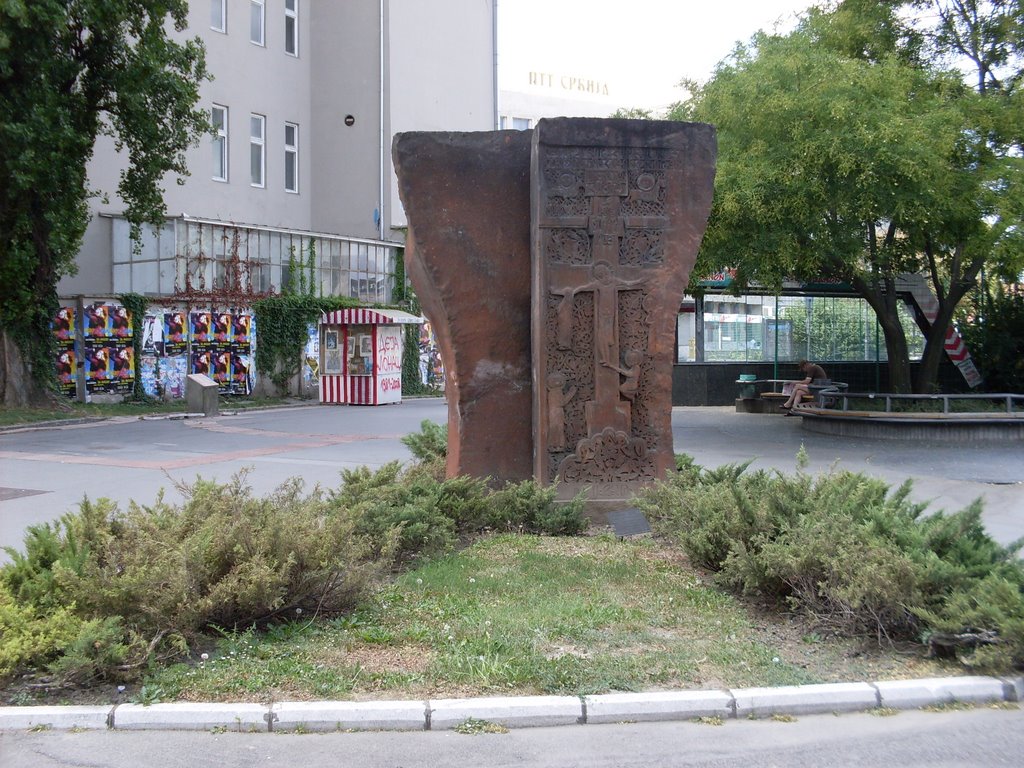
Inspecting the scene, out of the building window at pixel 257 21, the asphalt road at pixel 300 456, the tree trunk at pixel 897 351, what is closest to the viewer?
the asphalt road at pixel 300 456

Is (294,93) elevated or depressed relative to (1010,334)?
elevated

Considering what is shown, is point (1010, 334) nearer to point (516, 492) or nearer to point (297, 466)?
point (297, 466)

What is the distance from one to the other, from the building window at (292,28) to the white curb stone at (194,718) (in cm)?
3345

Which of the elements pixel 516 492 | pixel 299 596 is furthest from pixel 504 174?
pixel 299 596

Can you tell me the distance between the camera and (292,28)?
116ft

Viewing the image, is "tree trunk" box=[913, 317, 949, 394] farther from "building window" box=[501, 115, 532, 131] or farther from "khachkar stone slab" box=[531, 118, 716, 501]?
"building window" box=[501, 115, 532, 131]

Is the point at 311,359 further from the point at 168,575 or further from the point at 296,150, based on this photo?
the point at 168,575

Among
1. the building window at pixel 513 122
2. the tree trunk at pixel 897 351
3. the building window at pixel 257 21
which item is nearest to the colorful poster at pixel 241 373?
the building window at pixel 257 21

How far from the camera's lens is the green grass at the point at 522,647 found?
5.26m

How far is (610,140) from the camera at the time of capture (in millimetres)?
9562

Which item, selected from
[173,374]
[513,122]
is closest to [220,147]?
[173,374]

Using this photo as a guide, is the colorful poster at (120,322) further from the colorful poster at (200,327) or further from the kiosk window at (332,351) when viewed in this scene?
the kiosk window at (332,351)

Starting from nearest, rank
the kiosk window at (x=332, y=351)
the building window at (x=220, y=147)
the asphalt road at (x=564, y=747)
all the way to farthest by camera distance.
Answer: the asphalt road at (x=564, y=747)
the kiosk window at (x=332, y=351)
the building window at (x=220, y=147)

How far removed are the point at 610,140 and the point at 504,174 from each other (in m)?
1.11
